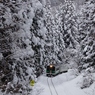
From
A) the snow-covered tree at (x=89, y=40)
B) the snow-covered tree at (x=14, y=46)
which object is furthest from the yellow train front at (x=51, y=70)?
the snow-covered tree at (x=14, y=46)

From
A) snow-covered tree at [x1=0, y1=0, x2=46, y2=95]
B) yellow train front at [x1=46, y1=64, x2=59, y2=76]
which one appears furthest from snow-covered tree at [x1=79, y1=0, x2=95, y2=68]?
snow-covered tree at [x1=0, y1=0, x2=46, y2=95]

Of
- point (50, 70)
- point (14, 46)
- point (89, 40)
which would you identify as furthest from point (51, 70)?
point (14, 46)

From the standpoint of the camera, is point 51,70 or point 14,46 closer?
point 14,46

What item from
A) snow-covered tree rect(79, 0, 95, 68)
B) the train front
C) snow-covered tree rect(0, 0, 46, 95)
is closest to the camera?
snow-covered tree rect(0, 0, 46, 95)

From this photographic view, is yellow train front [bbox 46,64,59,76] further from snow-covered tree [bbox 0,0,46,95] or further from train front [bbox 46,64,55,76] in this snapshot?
snow-covered tree [bbox 0,0,46,95]

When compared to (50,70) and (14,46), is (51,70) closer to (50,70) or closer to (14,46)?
(50,70)

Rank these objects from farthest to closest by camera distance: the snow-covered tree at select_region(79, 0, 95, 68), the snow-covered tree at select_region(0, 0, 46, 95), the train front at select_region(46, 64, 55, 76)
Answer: the train front at select_region(46, 64, 55, 76) → the snow-covered tree at select_region(79, 0, 95, 68) → the snow-covered tree at select_region(0, 0, 46, 95)

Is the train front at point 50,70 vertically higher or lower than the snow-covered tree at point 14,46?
lower

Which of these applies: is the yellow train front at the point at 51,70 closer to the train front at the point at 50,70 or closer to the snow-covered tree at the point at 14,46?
the train front at the point at 50,70

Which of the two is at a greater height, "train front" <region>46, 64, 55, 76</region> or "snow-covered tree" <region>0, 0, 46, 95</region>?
"snow-covered tree" <region>0, 0, 46, 95</region>

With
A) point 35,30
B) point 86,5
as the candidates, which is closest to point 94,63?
point 86,5

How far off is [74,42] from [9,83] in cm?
3468

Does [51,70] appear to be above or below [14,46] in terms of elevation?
below

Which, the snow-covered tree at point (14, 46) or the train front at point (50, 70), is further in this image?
the train front at point (50, 70)
